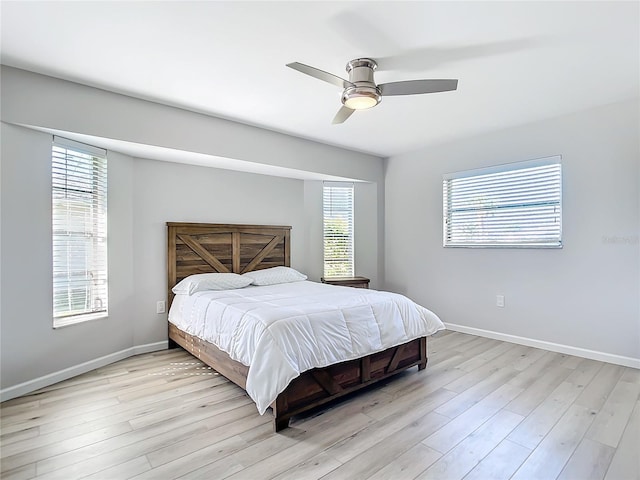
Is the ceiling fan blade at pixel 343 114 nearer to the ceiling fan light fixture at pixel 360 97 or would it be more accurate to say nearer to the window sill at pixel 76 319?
the ceiling fan light fixture at pixel 360 97

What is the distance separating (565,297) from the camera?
3596mm

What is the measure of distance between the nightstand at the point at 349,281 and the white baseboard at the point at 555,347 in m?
1.29

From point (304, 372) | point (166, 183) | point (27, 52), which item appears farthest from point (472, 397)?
point (27, 52)

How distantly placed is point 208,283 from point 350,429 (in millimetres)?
2098

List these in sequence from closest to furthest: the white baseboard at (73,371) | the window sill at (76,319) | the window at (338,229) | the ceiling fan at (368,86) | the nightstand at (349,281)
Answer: the ceiling fan at (368,86)
the white baseboard at (73,371)
the window sill at (76,319)
the nightstand at (349,281)
the window at (338,229)

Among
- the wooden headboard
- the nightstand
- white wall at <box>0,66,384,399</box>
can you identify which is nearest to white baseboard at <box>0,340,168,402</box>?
white wall at <box>0,66,384,399</box>

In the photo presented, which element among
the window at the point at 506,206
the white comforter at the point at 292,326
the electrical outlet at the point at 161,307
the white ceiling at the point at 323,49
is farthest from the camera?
the electrical outlet at the point at 161,307

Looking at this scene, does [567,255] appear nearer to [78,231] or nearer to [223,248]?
[223,248]

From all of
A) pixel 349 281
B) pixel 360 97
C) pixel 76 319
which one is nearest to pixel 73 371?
pixel 76 319

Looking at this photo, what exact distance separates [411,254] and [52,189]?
14.2ft

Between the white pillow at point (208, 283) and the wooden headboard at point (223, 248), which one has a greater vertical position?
the wooden headboard at point (223, 248)

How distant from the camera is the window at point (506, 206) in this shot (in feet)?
12.2

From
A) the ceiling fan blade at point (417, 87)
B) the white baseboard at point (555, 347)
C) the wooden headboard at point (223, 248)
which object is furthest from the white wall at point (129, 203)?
the ceiling fan blade at point (417, 87)

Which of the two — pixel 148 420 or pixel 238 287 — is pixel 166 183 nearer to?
pixel 238 287
